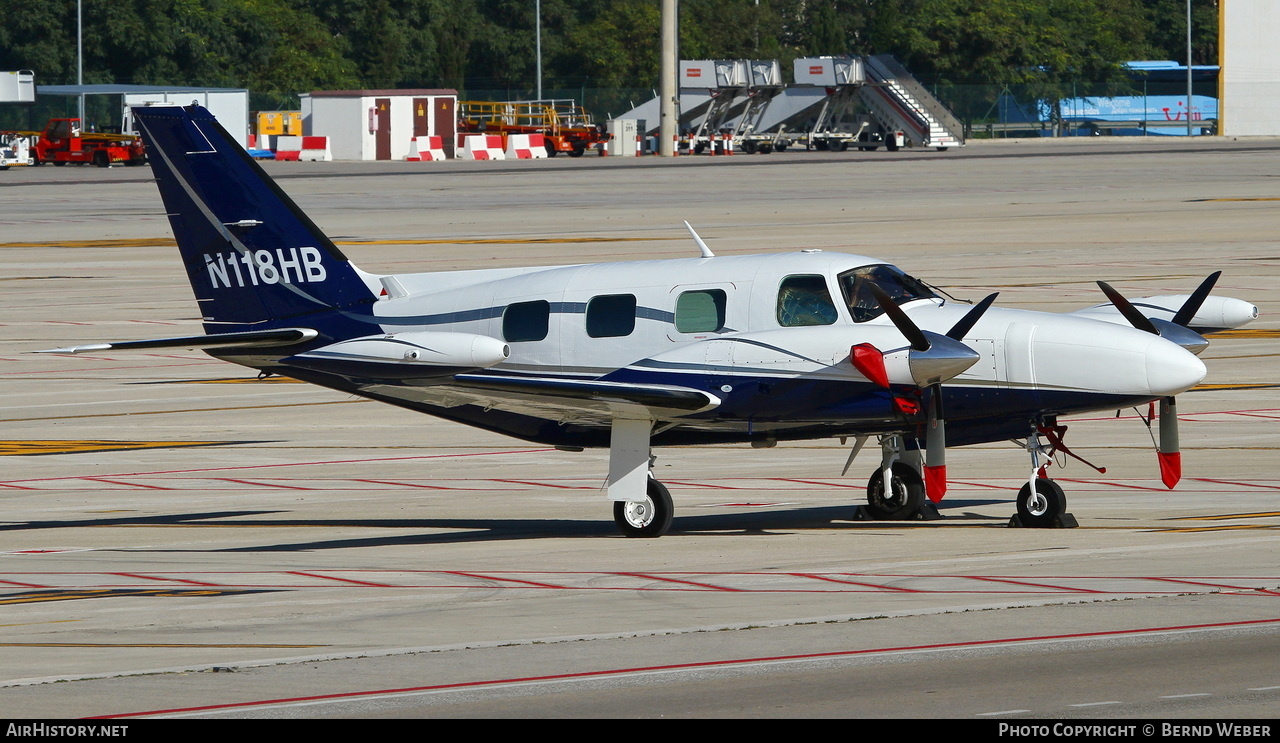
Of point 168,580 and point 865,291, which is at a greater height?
point 865,291

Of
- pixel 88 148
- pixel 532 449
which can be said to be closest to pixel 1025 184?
pixel 88 148

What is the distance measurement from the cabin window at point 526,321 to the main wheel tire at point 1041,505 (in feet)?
18.2

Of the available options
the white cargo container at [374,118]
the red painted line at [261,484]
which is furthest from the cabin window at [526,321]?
the white cargo container at [374,118]

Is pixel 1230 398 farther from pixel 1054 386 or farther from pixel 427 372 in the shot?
pixel 427 372

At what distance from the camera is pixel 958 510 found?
69.0ft

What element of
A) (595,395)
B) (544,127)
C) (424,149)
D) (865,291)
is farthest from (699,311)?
(544,127)

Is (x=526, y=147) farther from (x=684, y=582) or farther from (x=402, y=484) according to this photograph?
(x=684, y=582)

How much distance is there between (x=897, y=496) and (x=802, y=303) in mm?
2676

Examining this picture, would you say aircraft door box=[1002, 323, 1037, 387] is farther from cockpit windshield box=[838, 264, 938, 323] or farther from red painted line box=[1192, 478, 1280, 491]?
red painted line box=[1192, 478, 1280, 491]

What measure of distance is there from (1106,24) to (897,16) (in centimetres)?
2211

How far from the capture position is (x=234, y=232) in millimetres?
22203

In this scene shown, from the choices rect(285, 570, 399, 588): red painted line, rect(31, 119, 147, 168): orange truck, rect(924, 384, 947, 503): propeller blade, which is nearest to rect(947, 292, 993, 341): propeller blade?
rect(924, 384, 947, 503): propeller blade

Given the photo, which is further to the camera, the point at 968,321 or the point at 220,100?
the point at 220,100

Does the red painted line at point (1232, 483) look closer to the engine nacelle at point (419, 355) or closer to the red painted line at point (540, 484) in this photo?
the red painted line at point (540, 484)
